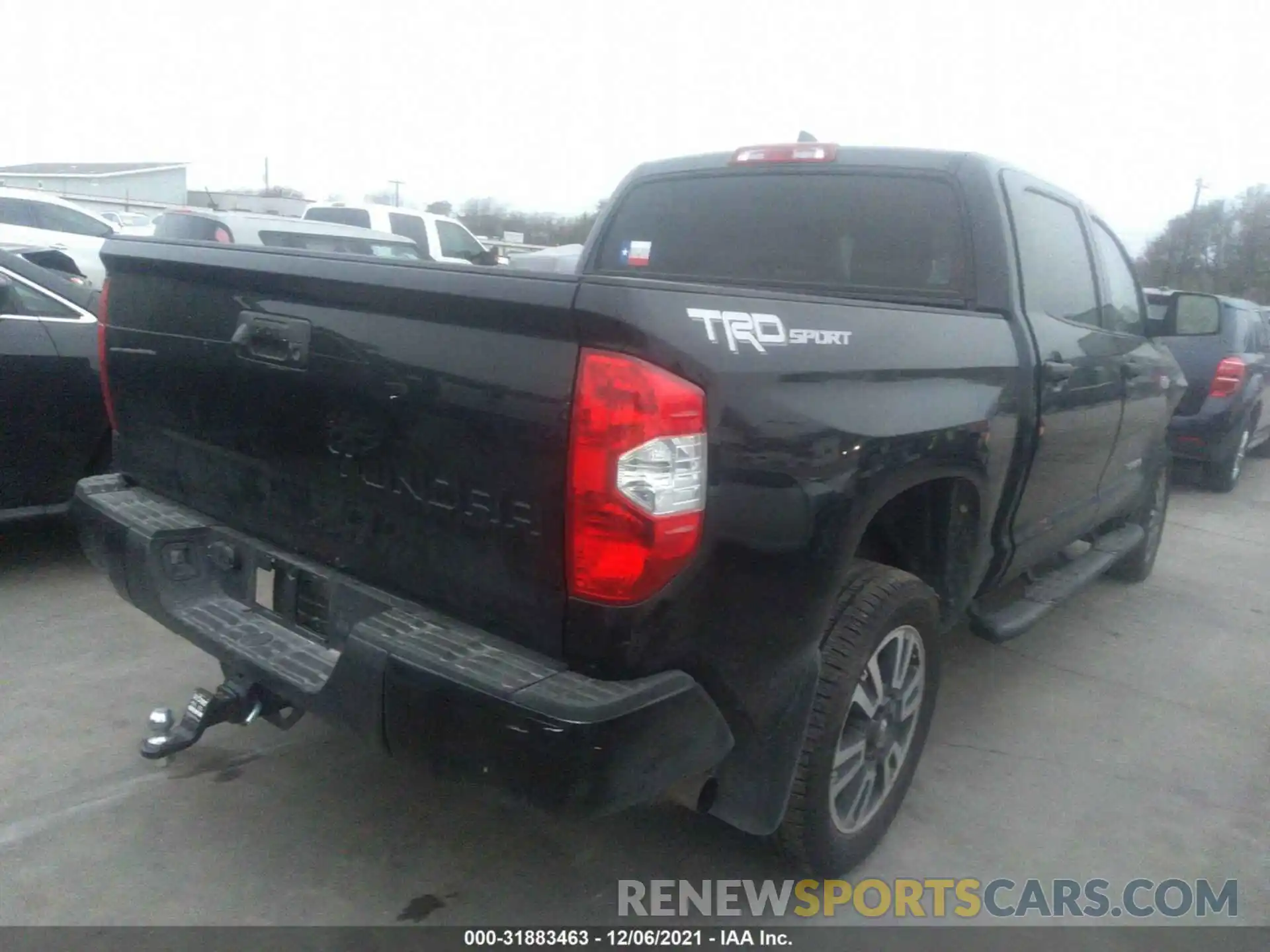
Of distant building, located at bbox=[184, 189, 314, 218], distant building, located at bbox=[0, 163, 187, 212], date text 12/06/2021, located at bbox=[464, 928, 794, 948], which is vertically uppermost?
distant building, located at bbox=[0, 163, 187, 212]

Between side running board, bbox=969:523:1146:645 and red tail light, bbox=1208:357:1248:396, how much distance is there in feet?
13.1

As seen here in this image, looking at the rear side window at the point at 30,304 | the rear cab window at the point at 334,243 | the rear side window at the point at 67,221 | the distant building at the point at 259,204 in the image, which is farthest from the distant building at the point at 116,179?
the rear side window at the point at 30,304

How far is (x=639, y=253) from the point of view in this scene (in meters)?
4.09

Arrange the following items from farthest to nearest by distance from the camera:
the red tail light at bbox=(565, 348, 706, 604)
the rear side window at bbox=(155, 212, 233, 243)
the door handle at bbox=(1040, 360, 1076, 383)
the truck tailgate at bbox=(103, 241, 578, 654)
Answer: the rear side window at bbox=(155, 212, 233, 243) < the door handle at bbox=(1040, 360, 1076, 383) < the truck tailgate at bbox=(103, 241, 578, 654) < the red tail light at bbox=(565, 348, 706, 604)

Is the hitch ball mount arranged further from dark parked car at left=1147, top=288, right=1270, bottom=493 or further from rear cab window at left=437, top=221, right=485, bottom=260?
rear cab window at left=437, top=221, right=485, bottom=260

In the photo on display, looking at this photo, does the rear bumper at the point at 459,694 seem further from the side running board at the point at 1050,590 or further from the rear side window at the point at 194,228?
the rear side window at the point at 194,228

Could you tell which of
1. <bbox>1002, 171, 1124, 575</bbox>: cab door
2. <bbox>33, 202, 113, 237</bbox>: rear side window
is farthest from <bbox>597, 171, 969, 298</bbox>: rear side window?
<bbox>33, 202, 113, 237</bbox>: rear side window

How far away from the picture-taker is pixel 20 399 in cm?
452

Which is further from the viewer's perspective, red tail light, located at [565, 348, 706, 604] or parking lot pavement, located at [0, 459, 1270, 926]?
parking lot pavement, located at [0, 459, 1270, 926]

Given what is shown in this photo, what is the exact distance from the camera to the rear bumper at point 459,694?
6.53ft

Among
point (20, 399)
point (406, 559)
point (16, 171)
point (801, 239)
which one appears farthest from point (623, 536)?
point (16, 171)

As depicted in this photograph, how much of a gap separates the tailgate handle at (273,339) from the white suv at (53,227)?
35.2ft

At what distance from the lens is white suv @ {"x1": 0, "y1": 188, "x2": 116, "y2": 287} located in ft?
40.7

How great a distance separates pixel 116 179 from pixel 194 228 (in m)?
48.6
